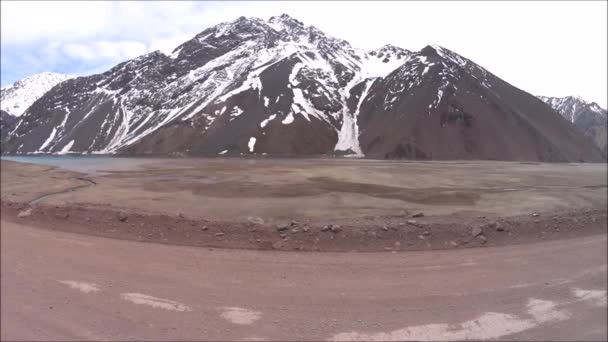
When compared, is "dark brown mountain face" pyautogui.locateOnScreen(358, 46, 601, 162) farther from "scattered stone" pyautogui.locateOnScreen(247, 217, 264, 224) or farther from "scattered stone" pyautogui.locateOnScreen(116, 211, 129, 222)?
"scattered stone" pyautogui.locateOnScreen(116, 211, 129, 222)

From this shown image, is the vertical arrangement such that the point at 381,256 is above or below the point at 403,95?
below

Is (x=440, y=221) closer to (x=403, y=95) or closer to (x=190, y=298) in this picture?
(x=190, y=298)

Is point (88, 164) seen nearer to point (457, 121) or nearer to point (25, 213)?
point (25, 213)

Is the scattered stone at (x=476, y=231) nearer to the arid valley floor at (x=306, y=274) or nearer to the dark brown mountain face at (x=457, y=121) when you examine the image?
the arid valley floor at (x=306, y=274)

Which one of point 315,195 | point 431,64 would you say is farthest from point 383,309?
point 431,64

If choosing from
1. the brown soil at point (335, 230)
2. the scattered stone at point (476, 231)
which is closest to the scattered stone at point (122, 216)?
the brown soil at point (335, 230)
